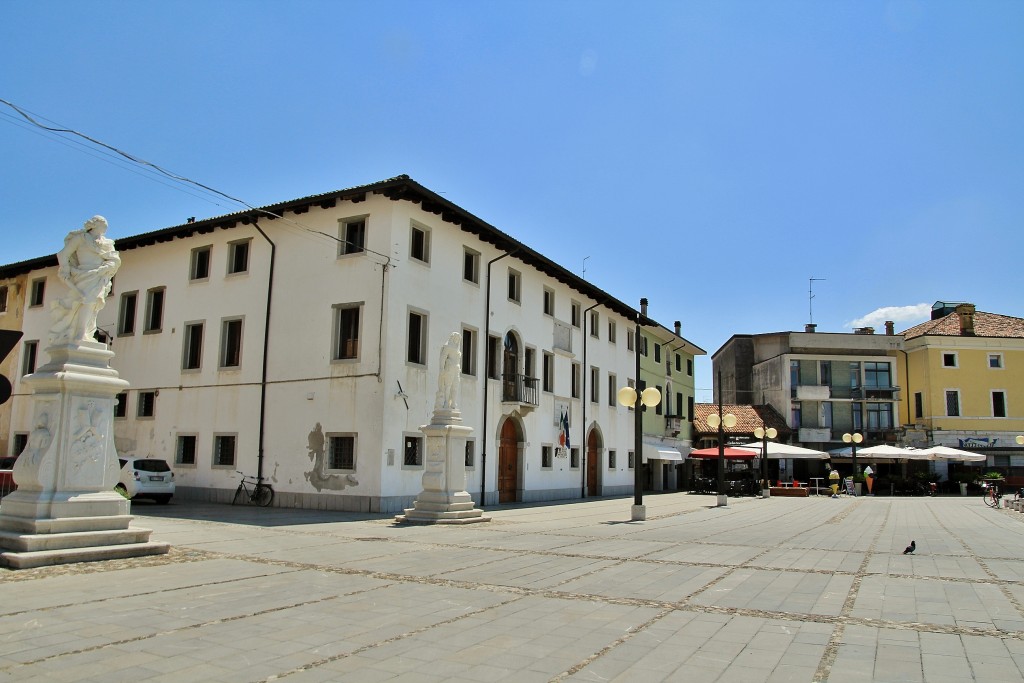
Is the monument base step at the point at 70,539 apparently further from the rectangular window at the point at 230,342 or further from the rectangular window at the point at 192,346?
the rectangular window at the point at 192,346

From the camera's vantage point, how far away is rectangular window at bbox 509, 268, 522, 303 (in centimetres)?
2697

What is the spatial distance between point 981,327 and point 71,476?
55.9m

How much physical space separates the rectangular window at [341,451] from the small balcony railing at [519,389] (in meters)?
6.81

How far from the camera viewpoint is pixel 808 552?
39.8ft

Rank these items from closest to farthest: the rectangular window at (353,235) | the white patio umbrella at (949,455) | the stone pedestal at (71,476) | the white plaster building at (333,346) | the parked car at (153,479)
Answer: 1. the stone pedestal at (71,476)
2. the white plaster building at (333,346)
3. the parked car at (153,479)
4. the rectangular window at (353,235)
5. the white patio umbrella at (949,455)

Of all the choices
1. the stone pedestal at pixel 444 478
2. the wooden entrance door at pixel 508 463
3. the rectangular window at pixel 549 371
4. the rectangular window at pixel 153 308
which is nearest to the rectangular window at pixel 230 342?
the rectangular window at pixel 153 308

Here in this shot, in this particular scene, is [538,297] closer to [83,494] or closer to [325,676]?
[83,494]

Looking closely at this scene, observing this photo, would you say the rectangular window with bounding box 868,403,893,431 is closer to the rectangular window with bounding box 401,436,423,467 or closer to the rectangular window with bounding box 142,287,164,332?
the rectangular window with bounding box 401,436,423,467

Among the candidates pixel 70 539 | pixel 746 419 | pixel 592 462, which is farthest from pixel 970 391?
pixel 70 539

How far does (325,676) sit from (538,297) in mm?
24300

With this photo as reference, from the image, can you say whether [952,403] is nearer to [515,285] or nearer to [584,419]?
[584,419]

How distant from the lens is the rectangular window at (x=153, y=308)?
25.6 metres

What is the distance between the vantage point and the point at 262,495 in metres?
21.1

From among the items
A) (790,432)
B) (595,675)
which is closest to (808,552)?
(595,675)
